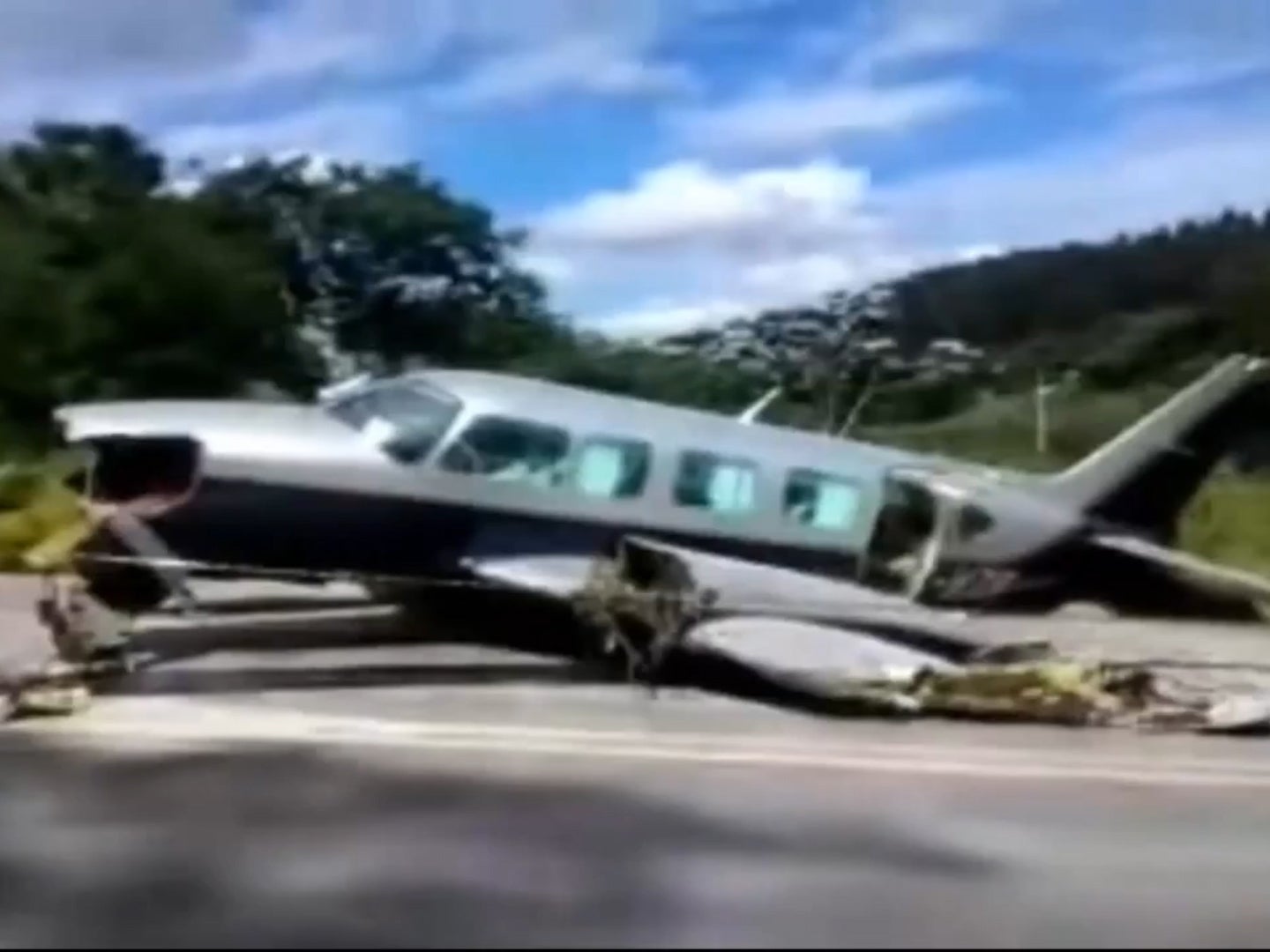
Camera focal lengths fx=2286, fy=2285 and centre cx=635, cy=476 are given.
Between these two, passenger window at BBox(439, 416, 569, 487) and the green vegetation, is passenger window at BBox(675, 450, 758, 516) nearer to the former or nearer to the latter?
passenger window at BBox(439, 416, 569, 487)

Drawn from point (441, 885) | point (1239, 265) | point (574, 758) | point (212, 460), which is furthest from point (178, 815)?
point (212, 460)

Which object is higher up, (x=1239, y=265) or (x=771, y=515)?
(x=1239, y=265)

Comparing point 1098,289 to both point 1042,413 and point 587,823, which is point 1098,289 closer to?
point 1042,413

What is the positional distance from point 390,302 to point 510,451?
0.71 metres

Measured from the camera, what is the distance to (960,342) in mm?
2828

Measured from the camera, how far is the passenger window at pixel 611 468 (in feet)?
11.1

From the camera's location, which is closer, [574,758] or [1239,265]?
[574,758]

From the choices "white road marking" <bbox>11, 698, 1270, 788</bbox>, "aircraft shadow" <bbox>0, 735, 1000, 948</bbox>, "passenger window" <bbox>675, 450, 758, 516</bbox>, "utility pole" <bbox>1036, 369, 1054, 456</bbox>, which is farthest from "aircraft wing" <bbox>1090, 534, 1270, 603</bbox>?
"aircraft shadow" <bbox>0, 735, 1000, 948</bbox>

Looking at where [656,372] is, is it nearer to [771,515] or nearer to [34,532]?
[771,515]

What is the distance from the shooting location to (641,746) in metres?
2.12

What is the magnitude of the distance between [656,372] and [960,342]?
434mm

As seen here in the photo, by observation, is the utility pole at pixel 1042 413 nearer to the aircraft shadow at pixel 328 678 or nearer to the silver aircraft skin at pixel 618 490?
the silver aircraft skin at pixel 618 490

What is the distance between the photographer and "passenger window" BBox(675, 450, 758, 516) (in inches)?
133

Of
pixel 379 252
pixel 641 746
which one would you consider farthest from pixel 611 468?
pixel 641 746
